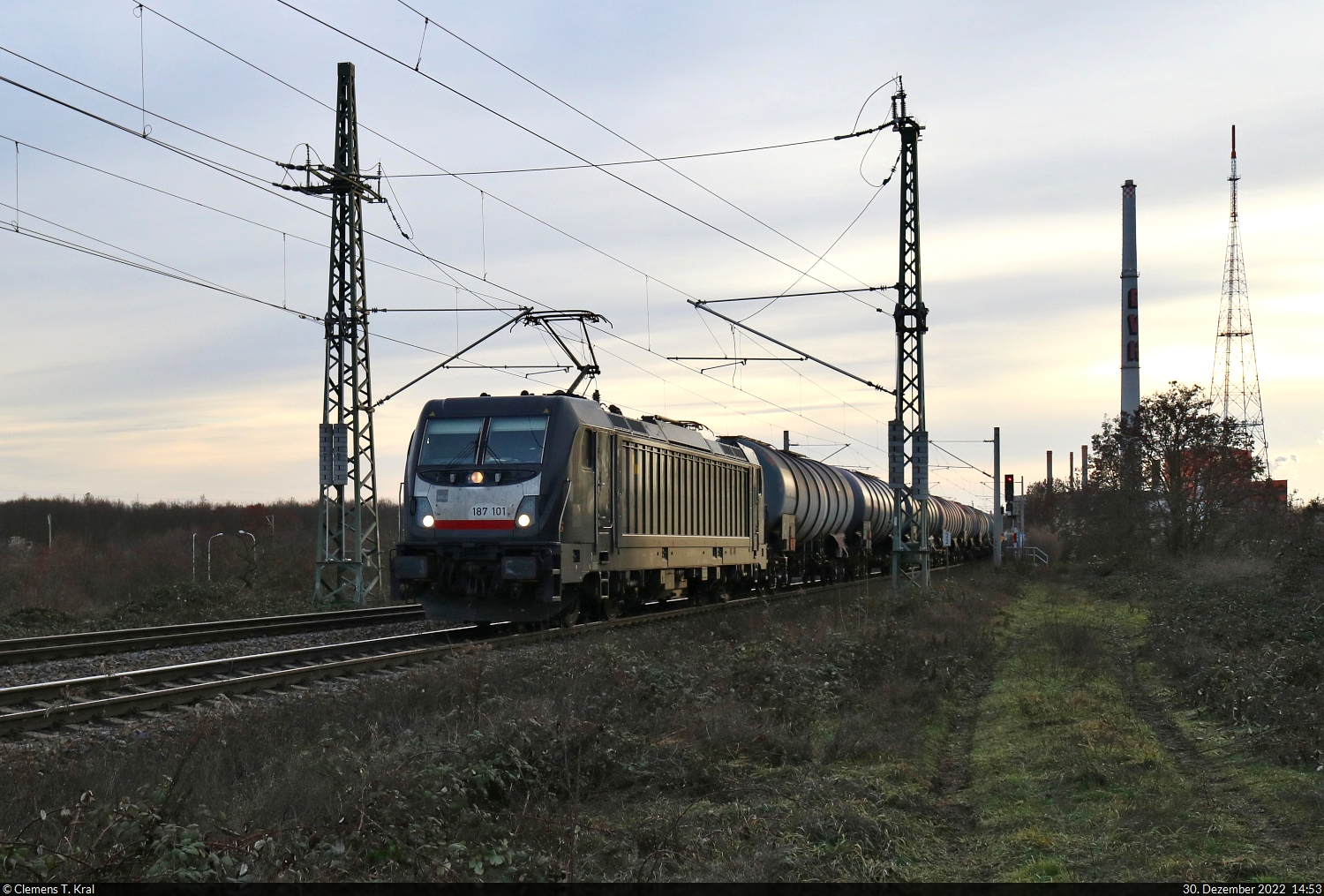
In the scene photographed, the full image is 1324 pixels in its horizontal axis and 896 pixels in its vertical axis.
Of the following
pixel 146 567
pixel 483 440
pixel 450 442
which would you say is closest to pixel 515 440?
pixel 483 440

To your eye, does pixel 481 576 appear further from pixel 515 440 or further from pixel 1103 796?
pixel 1103 796

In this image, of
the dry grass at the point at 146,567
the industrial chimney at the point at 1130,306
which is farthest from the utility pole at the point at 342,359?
the industrial chimney at the point at 1130,306

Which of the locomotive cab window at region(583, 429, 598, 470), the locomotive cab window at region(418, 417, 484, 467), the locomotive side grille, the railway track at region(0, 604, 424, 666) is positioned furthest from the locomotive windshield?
the railway track at region(0, 604, 424, 666)

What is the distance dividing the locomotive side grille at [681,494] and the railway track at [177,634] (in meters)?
5.27

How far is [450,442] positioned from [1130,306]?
67760 millimetres

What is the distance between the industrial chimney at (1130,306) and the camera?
247ft

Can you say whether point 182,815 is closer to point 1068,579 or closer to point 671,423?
point 671,423

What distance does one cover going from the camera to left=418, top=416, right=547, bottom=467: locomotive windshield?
722 inches

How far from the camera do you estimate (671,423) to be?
24.5 metres

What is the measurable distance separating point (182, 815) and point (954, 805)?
485cm

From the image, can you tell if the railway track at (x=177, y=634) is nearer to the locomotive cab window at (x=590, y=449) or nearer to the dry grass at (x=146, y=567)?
the dry grass at (x=146, y=567)

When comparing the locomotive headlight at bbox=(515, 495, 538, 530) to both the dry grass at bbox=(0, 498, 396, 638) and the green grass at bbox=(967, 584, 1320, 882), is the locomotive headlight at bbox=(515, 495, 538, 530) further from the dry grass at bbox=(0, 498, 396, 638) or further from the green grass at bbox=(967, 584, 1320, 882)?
the dry grass at bbox=(0, 498, 396, 638)

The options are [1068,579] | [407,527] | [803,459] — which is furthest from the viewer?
[1068,579]

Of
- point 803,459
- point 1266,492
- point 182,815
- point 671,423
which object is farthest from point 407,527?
point 1266,492
